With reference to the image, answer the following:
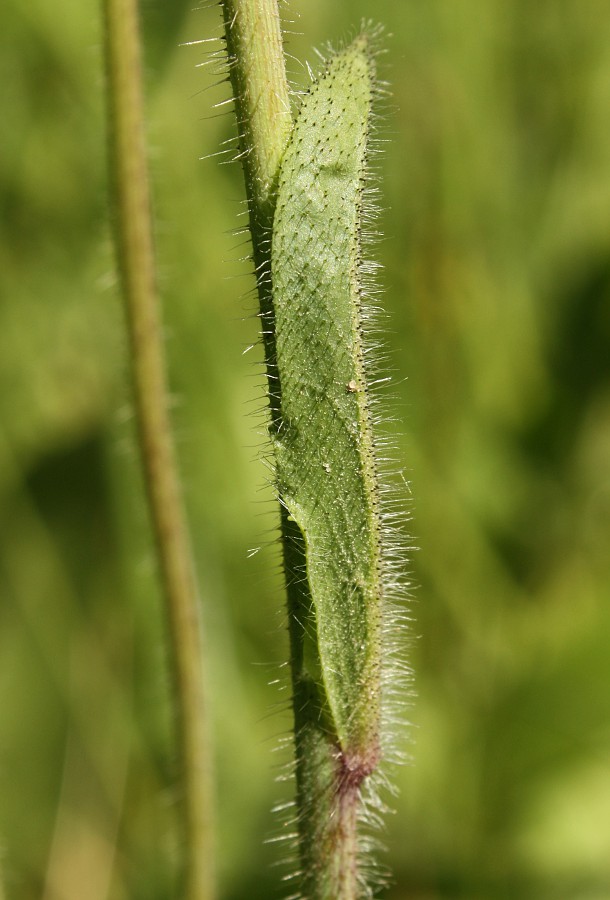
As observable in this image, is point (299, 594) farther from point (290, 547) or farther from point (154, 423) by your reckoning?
point (154, 423)

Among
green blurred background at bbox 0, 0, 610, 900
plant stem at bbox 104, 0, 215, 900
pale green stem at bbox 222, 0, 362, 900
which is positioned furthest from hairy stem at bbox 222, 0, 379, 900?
green blurred background at bbox 0, 0, 610, 900

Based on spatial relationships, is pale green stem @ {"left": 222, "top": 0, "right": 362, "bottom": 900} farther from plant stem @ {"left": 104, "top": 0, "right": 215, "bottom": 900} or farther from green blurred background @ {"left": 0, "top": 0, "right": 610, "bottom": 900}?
green blurred background @ {"left": 0, "top": 0, "right": 610, "bottom": 900}

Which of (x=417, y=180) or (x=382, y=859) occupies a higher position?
(x=417, y=180)

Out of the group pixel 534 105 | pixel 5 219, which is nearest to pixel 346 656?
pixel 5 219

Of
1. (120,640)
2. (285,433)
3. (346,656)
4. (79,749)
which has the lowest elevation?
(79,749)

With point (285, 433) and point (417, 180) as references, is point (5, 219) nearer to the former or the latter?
point (417, 180)

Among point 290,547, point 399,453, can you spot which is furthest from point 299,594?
point 399,453

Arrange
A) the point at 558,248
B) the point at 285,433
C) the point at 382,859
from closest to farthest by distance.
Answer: the point at 285,433, the point at 382,859, the point at 558,248

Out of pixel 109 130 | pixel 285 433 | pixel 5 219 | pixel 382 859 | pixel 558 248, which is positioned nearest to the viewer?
pixel 285 433
